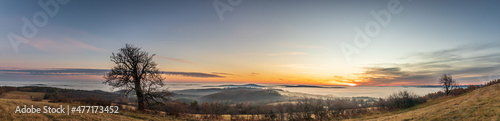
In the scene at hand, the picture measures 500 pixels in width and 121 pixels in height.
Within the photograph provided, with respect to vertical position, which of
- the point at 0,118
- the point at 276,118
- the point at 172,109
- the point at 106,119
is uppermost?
the point at 0,118

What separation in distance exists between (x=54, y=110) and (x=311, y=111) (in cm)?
6588

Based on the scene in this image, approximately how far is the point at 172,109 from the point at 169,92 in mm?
9018

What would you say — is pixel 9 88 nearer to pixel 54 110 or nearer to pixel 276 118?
pixel 54 110

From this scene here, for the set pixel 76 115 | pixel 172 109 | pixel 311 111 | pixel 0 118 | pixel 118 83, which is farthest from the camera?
pixel 311 111

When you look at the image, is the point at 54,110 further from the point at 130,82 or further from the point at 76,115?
the point at 130,82

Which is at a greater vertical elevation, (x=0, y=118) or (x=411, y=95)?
(x=0, y=118)

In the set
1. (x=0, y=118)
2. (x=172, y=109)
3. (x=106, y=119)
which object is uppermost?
(x=0, y=118)

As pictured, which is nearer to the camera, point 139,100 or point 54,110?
point 54,110

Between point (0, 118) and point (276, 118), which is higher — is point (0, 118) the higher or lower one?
the higher one

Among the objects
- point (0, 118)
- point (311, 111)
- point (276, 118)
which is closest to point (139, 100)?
point (0, 118)

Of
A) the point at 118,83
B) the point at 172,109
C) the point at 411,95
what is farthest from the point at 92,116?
the point at 411,95

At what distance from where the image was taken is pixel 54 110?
64.6 feet

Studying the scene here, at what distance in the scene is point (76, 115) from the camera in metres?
19.5

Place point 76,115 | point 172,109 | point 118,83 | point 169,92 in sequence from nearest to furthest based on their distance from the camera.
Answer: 1. point 76,115
2. point 118,83
3. point 169,92
4. point 172,109
